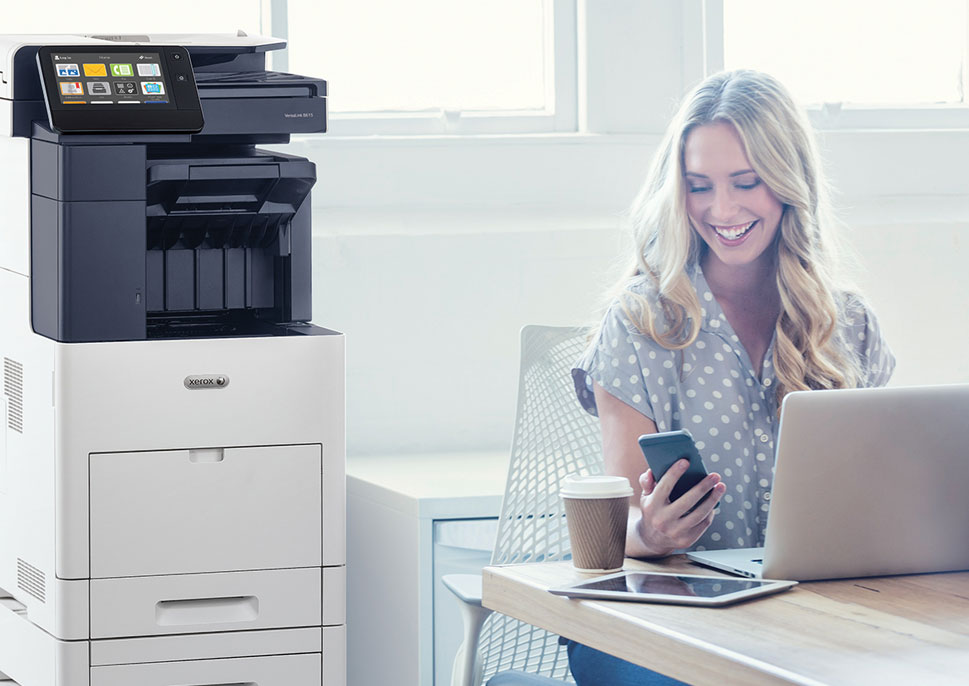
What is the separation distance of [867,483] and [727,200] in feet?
2.49

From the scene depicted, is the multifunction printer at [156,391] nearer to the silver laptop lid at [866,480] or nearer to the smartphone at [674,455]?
the smartphone at [674,455]

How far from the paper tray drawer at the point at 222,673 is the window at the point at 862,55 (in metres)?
1.88

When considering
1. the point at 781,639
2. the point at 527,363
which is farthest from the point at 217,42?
the point at 781,639

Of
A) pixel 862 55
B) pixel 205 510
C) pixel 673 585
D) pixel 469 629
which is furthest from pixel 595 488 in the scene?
pixel 862 55

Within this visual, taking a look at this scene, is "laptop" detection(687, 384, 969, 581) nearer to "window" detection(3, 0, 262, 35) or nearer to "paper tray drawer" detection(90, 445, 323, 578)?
"paper tray drawer" detection(90, 445, 323, 578)

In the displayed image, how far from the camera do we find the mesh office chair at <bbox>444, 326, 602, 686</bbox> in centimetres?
222

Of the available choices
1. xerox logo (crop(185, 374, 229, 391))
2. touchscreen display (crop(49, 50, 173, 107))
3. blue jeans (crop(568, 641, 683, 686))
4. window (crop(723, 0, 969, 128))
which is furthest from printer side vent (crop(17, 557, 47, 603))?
window (crop(723, 0, 969, 128))

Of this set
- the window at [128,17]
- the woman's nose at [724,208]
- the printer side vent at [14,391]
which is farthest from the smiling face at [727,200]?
the window at [128,17]

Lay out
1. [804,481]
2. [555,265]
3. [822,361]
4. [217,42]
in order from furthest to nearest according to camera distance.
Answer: [555,265] < [217,42] < [822,361] < [804,481]

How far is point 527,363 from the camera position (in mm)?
2330

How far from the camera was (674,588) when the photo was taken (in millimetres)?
1418

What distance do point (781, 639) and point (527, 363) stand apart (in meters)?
1.13

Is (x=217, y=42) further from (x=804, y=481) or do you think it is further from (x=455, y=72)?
(x=804, y=481)

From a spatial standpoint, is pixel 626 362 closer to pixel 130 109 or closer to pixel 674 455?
pixel 674 455
